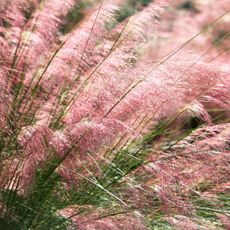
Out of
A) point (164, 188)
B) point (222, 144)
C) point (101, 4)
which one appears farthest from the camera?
point (101, 4)

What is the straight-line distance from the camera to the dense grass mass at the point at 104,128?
305 cm

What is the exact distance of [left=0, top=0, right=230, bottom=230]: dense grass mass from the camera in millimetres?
3049

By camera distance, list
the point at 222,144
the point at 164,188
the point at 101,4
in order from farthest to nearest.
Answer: the point at 101,4 < the point at 222,144 < the point at 164,188

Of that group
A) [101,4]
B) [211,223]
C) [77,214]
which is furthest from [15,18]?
[211,223]

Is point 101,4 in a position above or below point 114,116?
above

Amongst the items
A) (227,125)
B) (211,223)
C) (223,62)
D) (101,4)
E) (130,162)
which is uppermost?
(101,4)

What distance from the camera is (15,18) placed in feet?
12.5

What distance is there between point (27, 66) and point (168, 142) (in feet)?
3.19

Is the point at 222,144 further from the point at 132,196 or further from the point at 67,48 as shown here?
the point at 67,48

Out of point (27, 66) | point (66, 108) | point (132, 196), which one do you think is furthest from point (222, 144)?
point (27, 66)

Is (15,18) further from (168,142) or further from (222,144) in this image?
(222,144)

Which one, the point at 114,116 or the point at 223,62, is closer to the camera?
the point at 114,116

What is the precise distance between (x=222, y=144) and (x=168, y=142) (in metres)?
0.50

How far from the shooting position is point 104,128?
2.87 m
